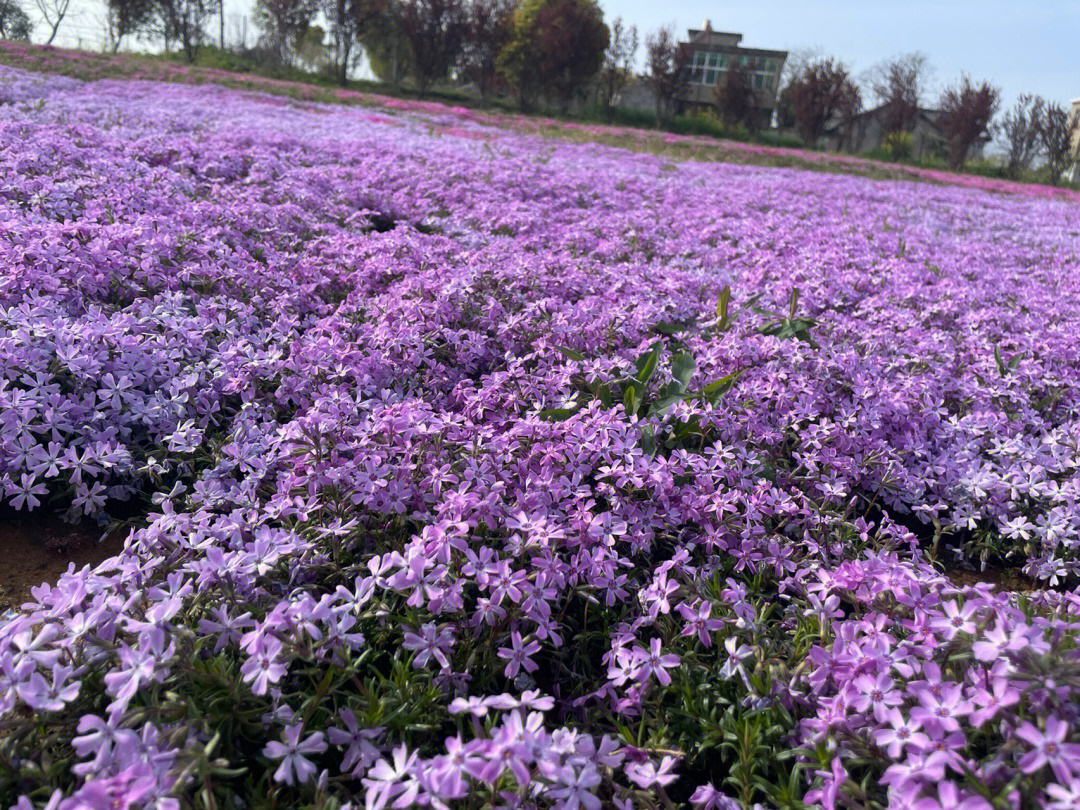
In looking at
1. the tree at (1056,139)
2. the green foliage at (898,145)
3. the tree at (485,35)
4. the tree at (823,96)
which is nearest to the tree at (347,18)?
the tree at (485,35)

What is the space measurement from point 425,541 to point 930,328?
5290 mm

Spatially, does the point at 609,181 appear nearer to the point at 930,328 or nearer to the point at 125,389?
the point at 930,328

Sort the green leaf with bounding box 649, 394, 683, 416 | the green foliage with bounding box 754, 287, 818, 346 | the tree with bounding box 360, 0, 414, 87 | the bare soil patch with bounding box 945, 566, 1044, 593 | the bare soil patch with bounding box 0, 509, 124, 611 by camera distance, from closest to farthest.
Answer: the bare soil patch with bounding box 0, 509, 124, 611 < the bare soil patch with bounding box 945, 566, 1044, 593 < the green leaf with bounding box 649, 394, 683, 416 < the green foliage with bounding box 754, 287, 818, 346 < the tree with bounding box 360, 0, 414, 87

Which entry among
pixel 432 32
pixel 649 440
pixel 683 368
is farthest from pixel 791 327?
pixel 432 32

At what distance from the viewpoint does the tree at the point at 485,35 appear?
50.6 m

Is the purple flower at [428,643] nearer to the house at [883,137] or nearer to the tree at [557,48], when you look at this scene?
the tree at [557,48]

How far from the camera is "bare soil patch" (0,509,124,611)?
272 centimetres

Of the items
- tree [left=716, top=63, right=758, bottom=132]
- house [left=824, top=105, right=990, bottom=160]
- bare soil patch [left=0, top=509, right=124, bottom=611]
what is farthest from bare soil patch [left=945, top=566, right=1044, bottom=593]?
tree [left=716, top=63, right=758, bottom=132]

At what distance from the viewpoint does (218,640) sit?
2.12 metres

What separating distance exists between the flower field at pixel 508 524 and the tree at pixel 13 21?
70053mm

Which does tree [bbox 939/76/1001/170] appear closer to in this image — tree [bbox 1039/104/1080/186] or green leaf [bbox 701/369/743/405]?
tree [bbox 1039/104/1080/186]

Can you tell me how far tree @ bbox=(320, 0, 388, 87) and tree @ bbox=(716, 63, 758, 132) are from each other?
86.7 ft

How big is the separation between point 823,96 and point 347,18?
35.7 m

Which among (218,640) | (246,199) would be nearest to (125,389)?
(218,640)
